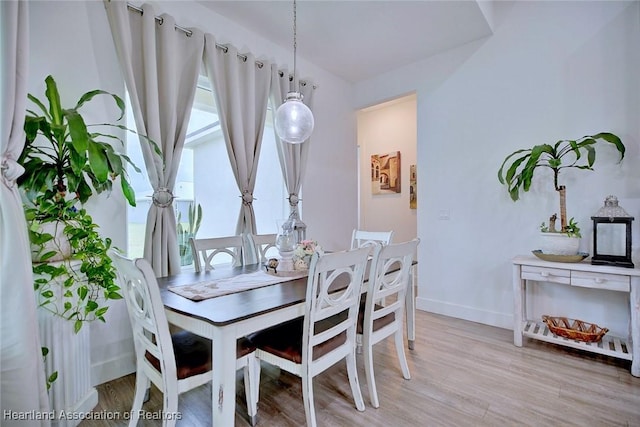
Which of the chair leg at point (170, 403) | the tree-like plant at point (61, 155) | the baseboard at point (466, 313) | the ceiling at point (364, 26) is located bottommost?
the baseboard at point (466, 313)

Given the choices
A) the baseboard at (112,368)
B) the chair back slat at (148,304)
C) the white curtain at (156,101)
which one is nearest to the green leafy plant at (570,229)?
the chair back slat at (148,304)

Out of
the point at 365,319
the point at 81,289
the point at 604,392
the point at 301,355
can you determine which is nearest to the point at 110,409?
the point at 81,289

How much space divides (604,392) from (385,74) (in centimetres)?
370

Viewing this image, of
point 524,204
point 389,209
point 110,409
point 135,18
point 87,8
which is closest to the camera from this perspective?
point 110,409

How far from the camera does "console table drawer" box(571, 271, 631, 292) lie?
85.5 inches

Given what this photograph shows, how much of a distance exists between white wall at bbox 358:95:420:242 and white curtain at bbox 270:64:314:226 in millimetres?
2226

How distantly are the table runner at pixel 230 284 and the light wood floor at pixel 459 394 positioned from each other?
2.40 feet

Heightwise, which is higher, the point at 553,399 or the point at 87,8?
the point at 87,8

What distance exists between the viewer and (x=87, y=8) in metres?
2.08

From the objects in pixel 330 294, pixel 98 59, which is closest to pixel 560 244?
pixel 330 294

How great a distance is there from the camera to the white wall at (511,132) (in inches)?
98.9

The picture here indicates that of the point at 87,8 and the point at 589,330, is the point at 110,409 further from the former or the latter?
the point at 589,330

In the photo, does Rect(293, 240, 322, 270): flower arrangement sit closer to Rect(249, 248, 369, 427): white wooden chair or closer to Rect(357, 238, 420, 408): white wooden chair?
Rect(249, 248, 369, 427): white wooden chair

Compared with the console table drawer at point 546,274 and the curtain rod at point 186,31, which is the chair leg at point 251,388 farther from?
the curtain rod at point 186,31
